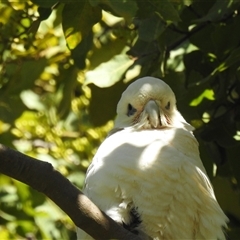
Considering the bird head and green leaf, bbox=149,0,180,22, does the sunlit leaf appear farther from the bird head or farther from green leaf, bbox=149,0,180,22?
green leaf, bbox=149,0,180,22

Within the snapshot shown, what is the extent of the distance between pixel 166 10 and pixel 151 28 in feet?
0.88

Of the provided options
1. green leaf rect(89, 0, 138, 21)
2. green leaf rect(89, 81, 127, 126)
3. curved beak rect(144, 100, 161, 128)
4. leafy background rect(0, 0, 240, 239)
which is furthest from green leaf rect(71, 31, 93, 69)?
green leaf rect(89, 0, 138, 21)

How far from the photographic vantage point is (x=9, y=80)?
354cm

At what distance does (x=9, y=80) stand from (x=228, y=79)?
1016 mm

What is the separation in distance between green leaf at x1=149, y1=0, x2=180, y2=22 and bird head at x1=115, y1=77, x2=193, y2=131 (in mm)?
308

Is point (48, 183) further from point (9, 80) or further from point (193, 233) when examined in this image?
point (9, 80)

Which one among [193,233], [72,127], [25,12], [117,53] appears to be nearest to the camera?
[193,233]

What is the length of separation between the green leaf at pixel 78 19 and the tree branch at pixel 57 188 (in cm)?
95

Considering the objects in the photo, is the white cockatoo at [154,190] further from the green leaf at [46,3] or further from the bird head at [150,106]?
the green leaf at [46,3]

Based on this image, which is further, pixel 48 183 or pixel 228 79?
pixel 228 79

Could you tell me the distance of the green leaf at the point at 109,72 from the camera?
11.0 feet

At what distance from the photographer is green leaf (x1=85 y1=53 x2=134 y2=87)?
3.37 m

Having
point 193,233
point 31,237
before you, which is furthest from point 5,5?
point 193,233

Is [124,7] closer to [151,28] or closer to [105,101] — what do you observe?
[151,28]
